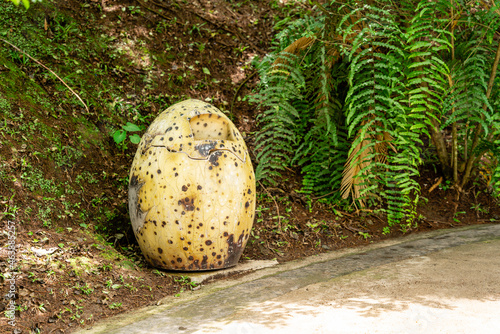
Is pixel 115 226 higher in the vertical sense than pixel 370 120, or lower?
lower

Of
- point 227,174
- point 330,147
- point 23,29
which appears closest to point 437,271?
point 227,174

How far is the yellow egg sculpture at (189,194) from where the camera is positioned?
3314mm

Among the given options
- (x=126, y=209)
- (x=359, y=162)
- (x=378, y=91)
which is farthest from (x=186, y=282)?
(x=378, y=91)

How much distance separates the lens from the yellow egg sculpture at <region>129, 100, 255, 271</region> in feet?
10.9

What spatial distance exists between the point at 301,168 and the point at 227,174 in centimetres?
229

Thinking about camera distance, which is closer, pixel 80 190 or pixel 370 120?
pixel 80 190

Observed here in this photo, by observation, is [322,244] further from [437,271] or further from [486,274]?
[486,274]

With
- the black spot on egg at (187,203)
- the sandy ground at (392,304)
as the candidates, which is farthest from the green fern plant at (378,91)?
the black spot on egg at (187,203)

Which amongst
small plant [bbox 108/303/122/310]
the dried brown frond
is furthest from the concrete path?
the dried brown frond

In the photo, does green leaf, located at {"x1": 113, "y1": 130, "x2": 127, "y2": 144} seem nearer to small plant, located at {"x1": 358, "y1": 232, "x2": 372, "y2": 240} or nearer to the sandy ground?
the sandy ground

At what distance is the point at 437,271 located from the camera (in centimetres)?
333

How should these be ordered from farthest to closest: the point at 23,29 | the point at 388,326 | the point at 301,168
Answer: the point at 301,168 → the point at 23,29 → the point at 388,326

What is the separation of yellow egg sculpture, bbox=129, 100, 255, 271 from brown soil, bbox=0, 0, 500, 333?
0.27m

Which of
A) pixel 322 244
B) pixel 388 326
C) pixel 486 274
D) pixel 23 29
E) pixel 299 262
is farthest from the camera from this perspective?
pixel 23 29
